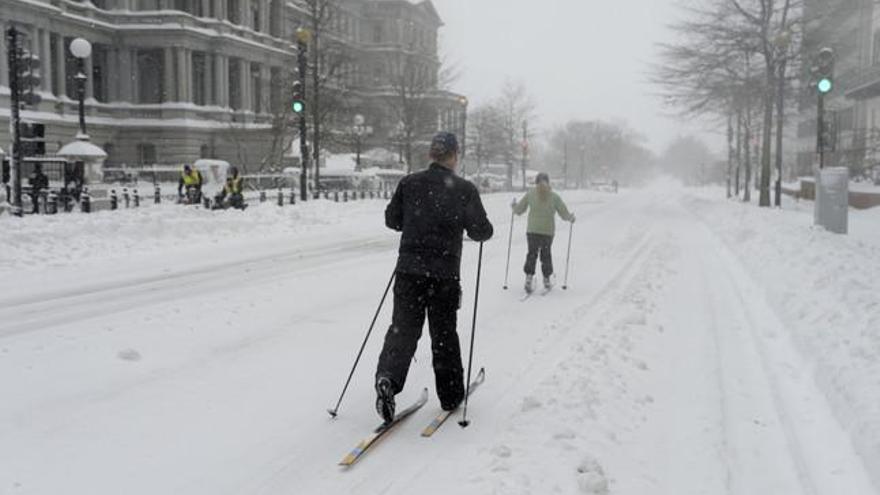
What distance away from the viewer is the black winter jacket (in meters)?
5.63

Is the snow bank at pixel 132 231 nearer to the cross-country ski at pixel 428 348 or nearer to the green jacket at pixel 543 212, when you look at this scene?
the cross-country ski at pixel 428 348

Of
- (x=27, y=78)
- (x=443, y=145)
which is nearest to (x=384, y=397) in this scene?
(x=443, y=145)

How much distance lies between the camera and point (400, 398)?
20.9 feet

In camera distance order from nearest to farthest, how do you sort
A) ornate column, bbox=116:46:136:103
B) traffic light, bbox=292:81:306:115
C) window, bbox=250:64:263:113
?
traffic light, bbox=292:81:306:115 < ornate column, bbox=116:46:136:103 < window, bbox=250:64:263:113

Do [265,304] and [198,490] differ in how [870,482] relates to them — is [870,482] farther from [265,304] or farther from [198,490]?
[265,304]

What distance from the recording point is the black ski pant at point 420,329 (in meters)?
5.55

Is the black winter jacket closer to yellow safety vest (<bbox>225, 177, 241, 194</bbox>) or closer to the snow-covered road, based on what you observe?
the snow-covered road

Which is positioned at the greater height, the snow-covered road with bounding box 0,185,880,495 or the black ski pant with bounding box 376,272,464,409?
the black ski pant with bounding box 376,272,464,409

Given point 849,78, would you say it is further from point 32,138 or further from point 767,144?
point 32,138

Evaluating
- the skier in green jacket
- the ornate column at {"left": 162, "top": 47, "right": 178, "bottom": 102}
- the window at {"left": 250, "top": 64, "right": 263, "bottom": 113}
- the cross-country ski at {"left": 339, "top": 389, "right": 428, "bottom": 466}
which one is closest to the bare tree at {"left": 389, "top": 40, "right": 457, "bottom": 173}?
the window at {"left": 250, "top": 64, "right": 263, "bottom": 113}

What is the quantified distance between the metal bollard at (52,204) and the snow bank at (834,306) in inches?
697

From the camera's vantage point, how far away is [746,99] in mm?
36000

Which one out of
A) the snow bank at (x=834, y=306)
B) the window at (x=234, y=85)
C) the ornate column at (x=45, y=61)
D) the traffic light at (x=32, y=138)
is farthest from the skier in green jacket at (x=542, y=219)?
the window at (x=234, y=85)

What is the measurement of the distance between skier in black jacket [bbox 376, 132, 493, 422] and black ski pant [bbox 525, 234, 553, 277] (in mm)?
6153
